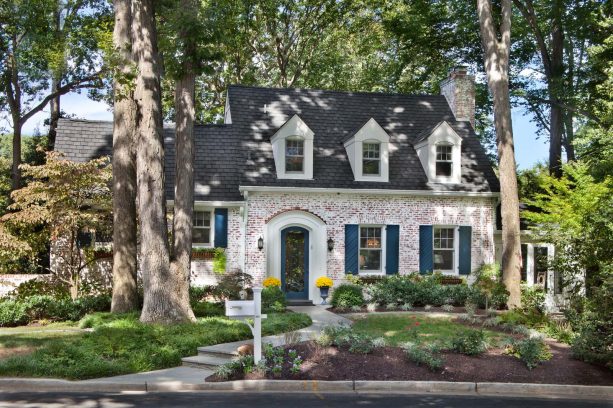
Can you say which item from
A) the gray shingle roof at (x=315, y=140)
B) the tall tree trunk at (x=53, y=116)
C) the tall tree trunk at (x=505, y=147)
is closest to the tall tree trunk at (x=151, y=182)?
the gray shingle roof at (x=315, y=140)

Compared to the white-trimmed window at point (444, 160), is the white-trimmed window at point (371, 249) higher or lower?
lower

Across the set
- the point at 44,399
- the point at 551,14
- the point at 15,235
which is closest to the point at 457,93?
the point at 551,14

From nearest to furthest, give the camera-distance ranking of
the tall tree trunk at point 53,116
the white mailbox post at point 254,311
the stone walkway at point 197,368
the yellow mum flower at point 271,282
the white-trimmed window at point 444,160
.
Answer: the stone walkway at point 197,368
the white mailbox post at point 254,311
the yellow mum flower at point 271,282
the white-trimmed window at point 444,160
the tall tree trunk at point 53,116

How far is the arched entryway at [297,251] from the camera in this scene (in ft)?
70.0

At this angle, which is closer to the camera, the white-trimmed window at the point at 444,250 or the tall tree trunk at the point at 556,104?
the white-trimmed window at the point at 444,250

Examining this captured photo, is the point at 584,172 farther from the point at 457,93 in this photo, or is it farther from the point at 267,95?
the point at 267,95

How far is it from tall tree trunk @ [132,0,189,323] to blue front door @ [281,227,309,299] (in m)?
6.82

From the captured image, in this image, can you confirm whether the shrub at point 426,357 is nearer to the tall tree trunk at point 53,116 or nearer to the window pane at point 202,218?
the window pane at point 202,218

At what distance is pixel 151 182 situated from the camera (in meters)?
15.4

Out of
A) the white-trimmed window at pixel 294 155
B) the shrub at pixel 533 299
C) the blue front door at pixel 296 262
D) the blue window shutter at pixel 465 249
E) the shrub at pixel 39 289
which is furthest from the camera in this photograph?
the blue window shutter at pixel 465 249

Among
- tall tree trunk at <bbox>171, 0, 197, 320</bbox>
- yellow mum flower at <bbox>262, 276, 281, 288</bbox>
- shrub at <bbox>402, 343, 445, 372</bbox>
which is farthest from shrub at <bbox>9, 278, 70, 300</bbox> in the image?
shrub at <bbox>402, 343, 445, 372</bbox>

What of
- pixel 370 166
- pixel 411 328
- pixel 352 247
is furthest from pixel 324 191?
pixel 411 328

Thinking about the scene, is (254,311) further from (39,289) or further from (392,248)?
(392,248)

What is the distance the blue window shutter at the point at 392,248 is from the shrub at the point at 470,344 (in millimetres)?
9593
